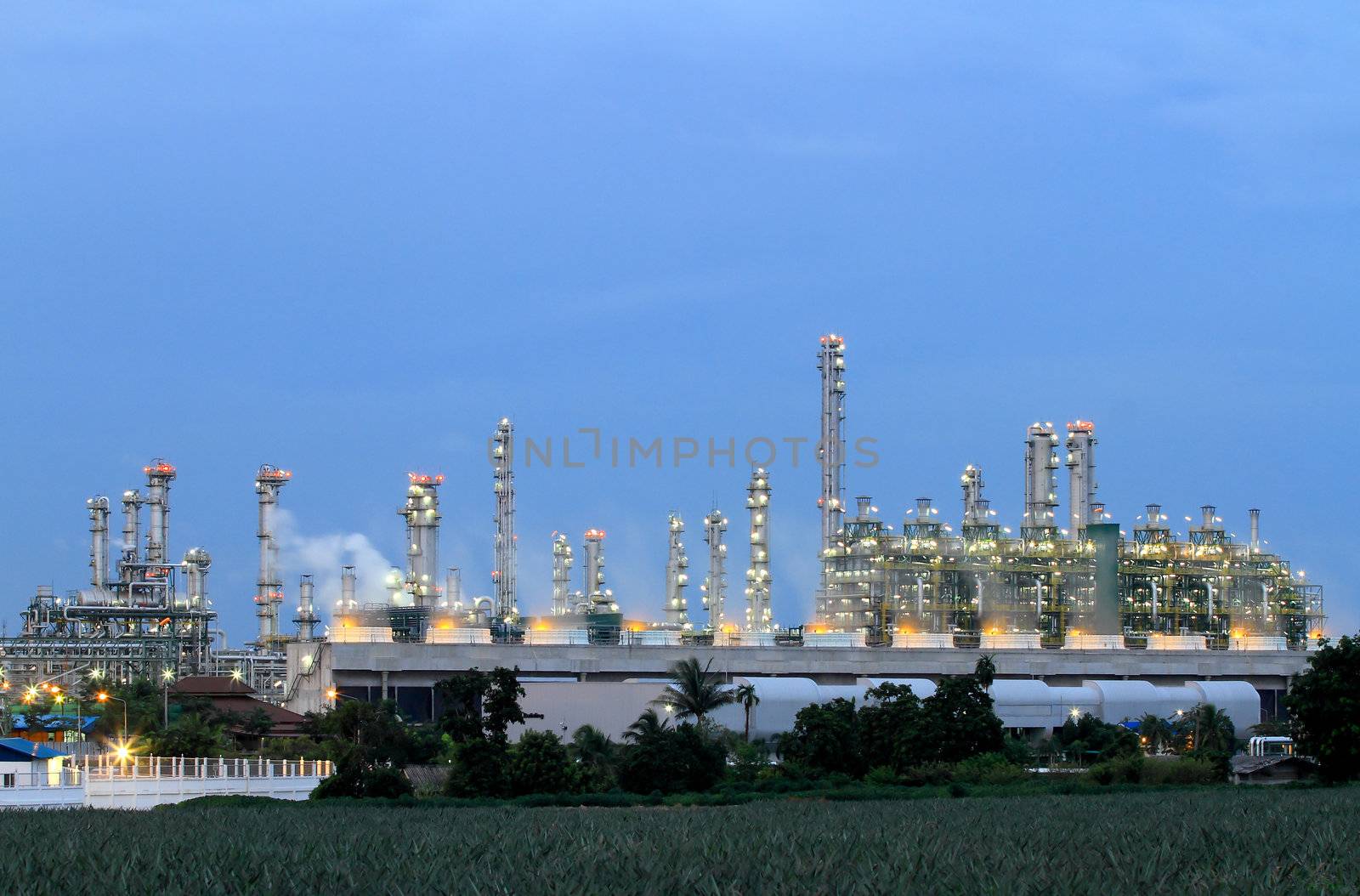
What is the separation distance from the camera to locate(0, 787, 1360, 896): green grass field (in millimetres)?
19109

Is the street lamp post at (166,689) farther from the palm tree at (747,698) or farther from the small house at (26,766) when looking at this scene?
the palm tree at (747,698)

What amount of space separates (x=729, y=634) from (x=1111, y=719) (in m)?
26.4

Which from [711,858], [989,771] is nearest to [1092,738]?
[989,771]

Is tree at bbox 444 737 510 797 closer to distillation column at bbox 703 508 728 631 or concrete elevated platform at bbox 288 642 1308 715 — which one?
concrete elevated platform at bbox 288 642 1308 715

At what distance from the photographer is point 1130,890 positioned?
62.3 ft

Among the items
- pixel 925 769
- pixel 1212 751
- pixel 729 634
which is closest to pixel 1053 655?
pixel 729 634

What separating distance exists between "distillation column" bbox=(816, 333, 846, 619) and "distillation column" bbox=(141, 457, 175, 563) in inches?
2039

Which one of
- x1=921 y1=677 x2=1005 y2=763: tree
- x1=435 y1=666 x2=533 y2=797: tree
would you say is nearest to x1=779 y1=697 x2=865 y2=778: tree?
x1=921 y1=677 x2=1005 y2=763: tree

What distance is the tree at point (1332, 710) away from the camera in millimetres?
66938

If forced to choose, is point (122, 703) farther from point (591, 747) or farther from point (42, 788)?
point (42, 788)

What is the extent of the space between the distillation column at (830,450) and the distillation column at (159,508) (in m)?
51.8

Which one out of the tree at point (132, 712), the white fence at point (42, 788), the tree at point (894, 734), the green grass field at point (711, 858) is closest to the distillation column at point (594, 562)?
the tree at point (132, 712)

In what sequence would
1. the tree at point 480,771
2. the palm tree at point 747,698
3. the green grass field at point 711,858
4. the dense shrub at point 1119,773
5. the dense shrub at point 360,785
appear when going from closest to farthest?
the green grass field at point 711,858 < the dense shrub at point 360,785 < the tree at point 480,771 < the dense shrub at point 1119,773 < the palm tree at point 747,698

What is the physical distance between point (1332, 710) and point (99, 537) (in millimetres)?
106551
